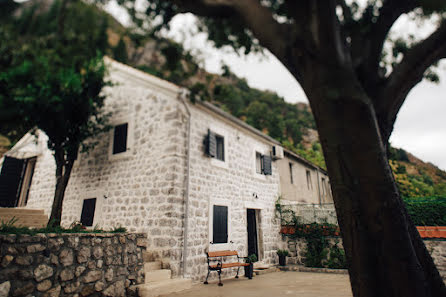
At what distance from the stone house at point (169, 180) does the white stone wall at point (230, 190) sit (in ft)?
0.11

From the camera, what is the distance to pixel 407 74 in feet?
6.95

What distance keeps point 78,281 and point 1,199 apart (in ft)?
29.6

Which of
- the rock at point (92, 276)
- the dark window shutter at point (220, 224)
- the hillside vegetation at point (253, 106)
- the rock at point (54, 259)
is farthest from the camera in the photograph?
the hillside vegetation at point (253, 106)

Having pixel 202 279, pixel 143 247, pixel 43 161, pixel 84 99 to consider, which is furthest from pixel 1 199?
pixel 202 279

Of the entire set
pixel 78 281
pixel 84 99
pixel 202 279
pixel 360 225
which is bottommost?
pixel 202 279

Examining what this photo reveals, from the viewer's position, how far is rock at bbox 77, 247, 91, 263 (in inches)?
178

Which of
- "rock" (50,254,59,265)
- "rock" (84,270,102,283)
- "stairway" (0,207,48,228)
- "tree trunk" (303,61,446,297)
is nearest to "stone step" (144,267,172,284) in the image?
"rock" (84,270,102,283)

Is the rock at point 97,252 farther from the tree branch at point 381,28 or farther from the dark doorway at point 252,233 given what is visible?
the dark doorway at point 252,233

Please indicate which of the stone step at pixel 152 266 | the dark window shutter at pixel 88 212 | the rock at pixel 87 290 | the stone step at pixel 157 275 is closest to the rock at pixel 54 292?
the rock at pixel 87 290

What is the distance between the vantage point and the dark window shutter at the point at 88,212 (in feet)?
26.6

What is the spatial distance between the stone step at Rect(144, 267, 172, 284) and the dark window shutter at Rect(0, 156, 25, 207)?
8.81 m

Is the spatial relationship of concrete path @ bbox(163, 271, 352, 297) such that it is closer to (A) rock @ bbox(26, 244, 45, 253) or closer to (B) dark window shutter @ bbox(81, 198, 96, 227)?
(A) rock @ bbox(26, 244, 45, 253)

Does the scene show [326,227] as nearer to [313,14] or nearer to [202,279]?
[202,279]

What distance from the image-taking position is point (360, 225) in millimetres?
1890
